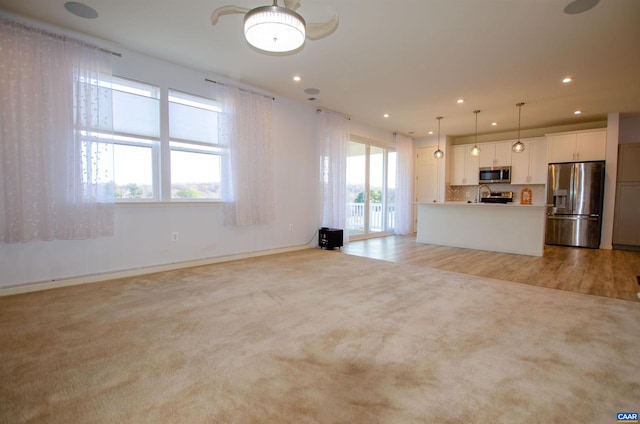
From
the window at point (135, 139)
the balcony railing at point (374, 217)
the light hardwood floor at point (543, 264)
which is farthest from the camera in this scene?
the balcony railing at point (374, 217)

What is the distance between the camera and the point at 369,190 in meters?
7.65

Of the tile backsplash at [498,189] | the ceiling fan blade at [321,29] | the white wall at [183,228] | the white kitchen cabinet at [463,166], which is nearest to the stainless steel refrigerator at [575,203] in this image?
the tile backsplash at [498,189]

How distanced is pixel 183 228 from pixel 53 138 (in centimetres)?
180

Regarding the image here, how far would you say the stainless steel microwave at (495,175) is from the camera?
7777mm

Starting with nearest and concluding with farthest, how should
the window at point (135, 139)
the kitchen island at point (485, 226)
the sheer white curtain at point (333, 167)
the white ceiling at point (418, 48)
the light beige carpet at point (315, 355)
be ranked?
the light beige carpet at point (315, 355) < the white ceiling at point (418, 48) < the window at point (135, 139) < the kitchen island at point (485, 226) < the sheer white curtain at point (333, 167)

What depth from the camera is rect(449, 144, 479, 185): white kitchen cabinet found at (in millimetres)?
8391

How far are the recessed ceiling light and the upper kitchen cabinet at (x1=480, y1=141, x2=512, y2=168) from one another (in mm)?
Result: 8418

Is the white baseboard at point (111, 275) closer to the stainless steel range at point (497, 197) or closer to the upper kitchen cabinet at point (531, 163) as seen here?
the stainless steel range at point (497, 197)

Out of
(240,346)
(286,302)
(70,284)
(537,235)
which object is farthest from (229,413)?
(537,235)

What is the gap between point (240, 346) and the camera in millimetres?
2143

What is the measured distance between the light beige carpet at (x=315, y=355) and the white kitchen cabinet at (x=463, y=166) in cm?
561

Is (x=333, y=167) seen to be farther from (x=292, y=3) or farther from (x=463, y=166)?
(x=463, y=166)

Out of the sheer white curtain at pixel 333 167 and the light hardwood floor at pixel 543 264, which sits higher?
the sheer white curtain at pixel 333 167

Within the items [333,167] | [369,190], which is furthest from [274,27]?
[369,190]
